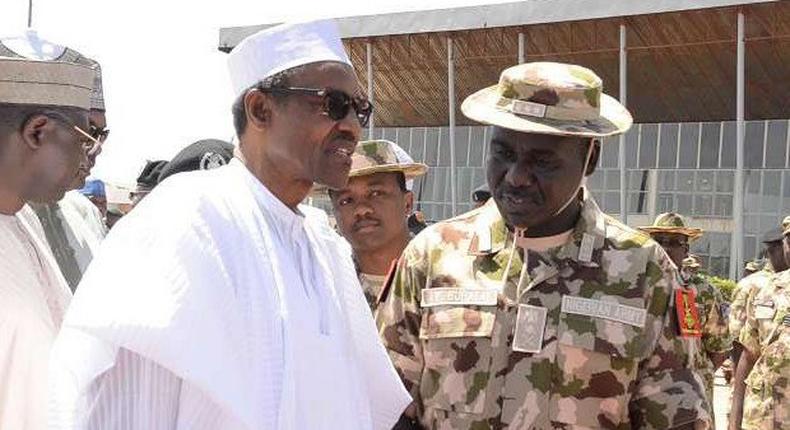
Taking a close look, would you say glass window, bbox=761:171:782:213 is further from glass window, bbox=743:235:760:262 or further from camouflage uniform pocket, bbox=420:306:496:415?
camouflage uniform pocket, bbox=420:306:496:415

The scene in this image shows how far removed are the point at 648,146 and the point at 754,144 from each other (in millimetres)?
2587

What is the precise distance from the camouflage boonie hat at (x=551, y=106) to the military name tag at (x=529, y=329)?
502mm

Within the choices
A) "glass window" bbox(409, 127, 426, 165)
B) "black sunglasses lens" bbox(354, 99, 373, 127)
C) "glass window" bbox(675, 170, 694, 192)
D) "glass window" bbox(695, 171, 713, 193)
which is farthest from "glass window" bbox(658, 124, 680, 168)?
"black sunglasses lens" bbox(354, 99, 373, 127)

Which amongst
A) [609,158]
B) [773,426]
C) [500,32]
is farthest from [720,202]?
[773,426]

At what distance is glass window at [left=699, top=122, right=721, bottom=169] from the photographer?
944 inches

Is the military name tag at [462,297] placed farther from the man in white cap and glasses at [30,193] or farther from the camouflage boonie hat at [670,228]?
the camouflage boonie hat at [670,228]

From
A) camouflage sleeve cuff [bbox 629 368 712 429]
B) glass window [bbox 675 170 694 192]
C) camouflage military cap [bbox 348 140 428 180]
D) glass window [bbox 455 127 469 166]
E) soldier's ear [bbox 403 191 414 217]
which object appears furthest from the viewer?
glass window [bbox 455 127 469 166]

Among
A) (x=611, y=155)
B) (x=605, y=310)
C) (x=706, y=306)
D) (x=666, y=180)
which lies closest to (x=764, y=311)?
(x=706, y=306)

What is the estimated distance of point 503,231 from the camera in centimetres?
303

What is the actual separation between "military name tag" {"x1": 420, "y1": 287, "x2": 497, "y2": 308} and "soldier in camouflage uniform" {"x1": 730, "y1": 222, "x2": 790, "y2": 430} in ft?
11.9

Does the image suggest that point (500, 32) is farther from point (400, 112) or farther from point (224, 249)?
point (224, 249)

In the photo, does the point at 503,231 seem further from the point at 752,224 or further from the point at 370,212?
the point at 752,224

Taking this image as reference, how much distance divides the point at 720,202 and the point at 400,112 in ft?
29.8

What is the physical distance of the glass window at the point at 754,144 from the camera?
23531 mm
